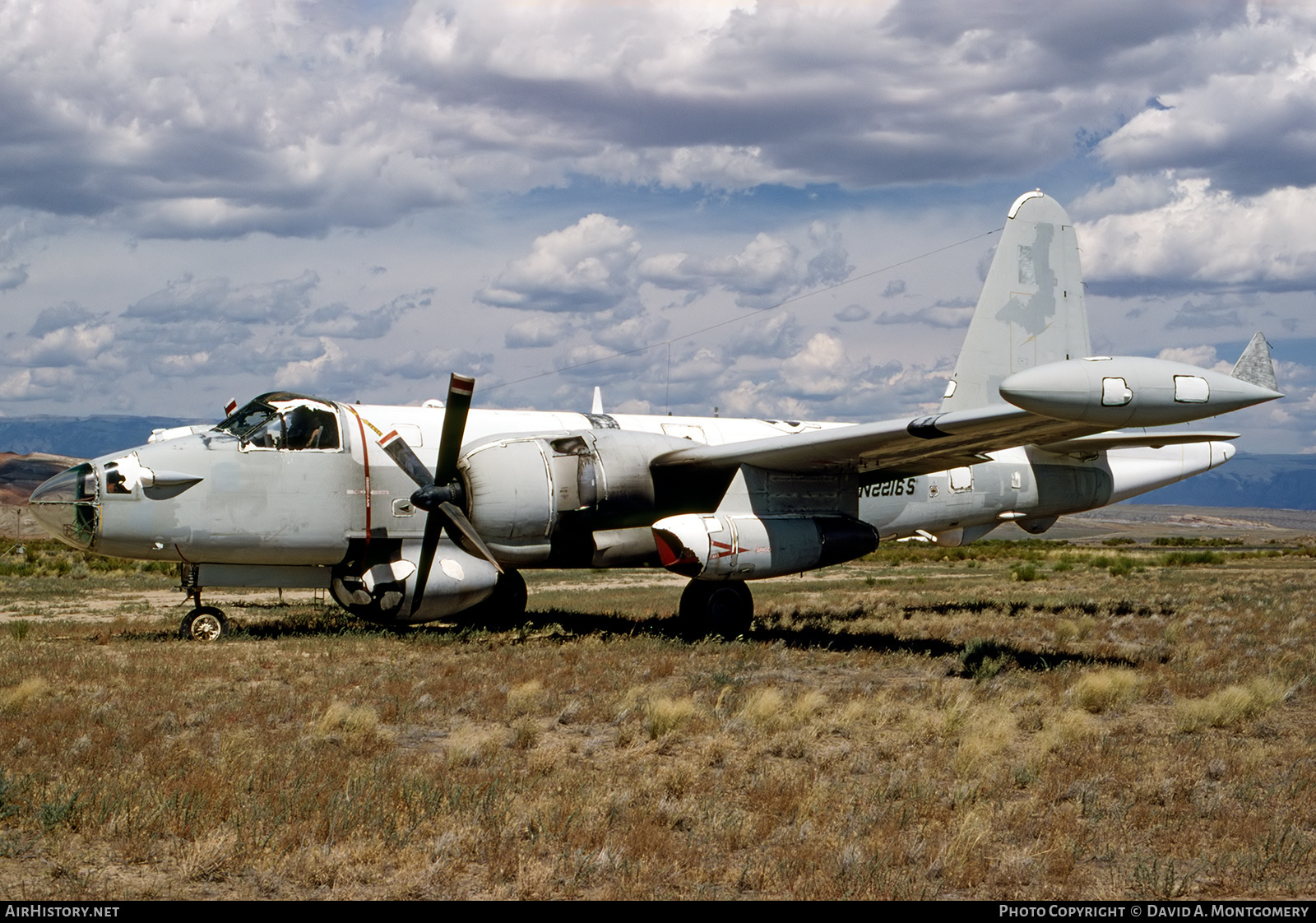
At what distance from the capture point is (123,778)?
830cm

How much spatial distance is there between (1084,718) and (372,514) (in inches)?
414

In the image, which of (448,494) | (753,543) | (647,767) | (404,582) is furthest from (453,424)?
(647,767)

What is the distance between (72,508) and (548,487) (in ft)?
21.7

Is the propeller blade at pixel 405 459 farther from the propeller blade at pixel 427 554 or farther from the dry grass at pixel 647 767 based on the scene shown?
the dry grass at pixel 647 767

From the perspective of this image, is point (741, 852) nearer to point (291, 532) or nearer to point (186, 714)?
point (186, 714)

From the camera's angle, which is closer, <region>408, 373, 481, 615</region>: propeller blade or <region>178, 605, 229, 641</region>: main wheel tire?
<region>408, 373, 481, 615</region>: propeller blade

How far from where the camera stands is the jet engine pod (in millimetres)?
12055

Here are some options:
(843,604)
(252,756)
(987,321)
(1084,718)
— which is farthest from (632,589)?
(252,756)

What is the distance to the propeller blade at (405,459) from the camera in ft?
56.4

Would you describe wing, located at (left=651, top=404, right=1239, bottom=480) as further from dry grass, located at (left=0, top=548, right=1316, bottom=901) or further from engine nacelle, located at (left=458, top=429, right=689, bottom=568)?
dry grass, located at (left=0, top=548, right=1316, bottom=901)

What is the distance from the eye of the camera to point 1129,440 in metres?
20.9

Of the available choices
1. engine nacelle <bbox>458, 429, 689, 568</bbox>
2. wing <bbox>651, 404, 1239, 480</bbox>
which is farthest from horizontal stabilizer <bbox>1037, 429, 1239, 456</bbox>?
engine nacelle <bbox>458, 429, 689, 568</bbox>

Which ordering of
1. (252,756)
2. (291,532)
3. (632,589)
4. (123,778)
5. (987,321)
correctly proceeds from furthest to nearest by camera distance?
(632,589) < (987,321) < (291,532) < (252,756) < (123,778)

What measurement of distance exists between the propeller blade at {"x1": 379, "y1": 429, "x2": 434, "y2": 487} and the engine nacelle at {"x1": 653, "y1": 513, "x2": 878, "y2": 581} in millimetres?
3732
